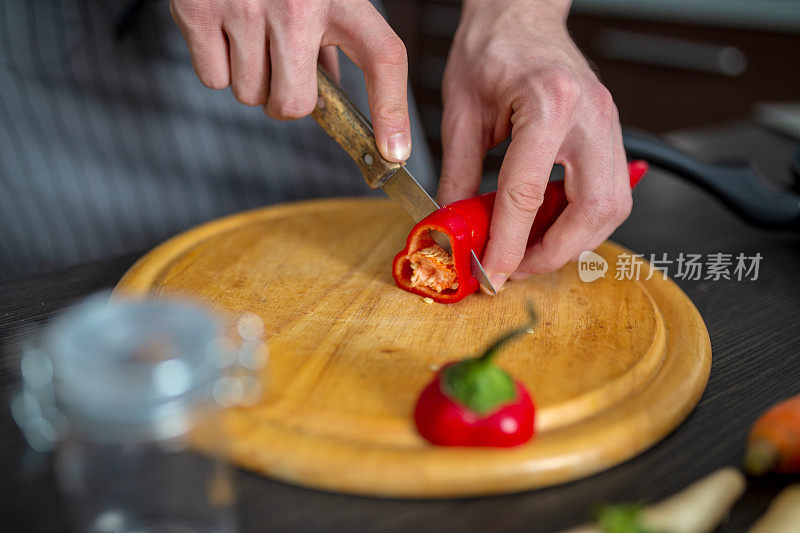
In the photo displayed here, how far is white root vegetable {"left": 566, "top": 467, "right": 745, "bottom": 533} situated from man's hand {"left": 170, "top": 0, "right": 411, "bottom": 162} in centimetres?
72

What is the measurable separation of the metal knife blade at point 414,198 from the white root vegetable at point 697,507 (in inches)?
20.6

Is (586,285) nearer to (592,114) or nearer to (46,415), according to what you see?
(592,114)

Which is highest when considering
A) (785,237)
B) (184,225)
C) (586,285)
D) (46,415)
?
(46,415)

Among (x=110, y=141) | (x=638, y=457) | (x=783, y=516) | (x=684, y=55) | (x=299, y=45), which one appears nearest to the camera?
(x=783, y=516)

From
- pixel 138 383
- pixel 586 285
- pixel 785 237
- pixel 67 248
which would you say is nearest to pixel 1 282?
pixel 67 248

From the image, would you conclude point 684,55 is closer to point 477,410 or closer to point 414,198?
point 414,198

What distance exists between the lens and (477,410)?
0.74 meters

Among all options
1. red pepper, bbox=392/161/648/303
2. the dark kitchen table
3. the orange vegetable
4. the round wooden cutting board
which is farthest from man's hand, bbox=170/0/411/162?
the orange vegetable

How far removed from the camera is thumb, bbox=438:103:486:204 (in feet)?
4.49

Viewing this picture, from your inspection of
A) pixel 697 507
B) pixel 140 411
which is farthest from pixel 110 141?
pixel 697 507

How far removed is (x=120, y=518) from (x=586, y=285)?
88cm

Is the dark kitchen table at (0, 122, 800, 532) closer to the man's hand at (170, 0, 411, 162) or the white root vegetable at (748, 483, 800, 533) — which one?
the white root vegetable at (748, 483, 800, 533)

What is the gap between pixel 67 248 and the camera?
1.74m

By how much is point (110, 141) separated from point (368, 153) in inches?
35.3
